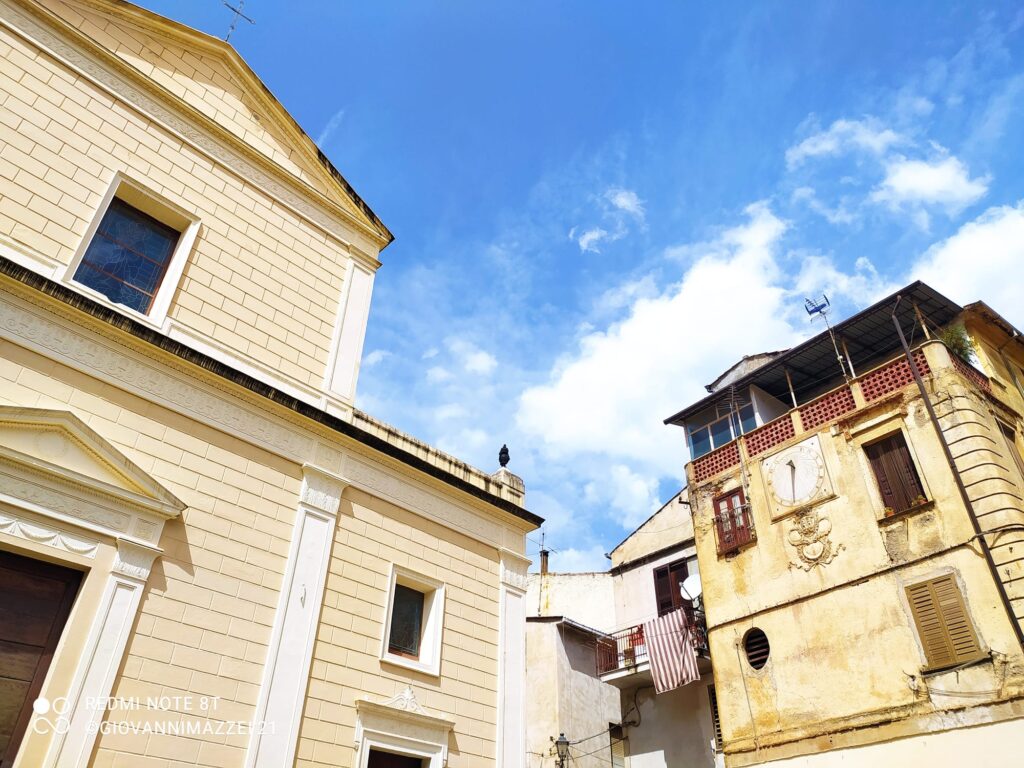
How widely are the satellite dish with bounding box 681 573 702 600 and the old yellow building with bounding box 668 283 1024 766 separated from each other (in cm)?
224

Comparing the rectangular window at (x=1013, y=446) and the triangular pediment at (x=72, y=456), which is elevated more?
the rectangular window at (x=1013, y=446)

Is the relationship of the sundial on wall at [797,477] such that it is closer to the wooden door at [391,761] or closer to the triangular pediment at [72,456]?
the wooden door at [391,761]

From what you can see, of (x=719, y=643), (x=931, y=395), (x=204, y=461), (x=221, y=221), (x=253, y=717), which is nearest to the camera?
(x=253, y=717)

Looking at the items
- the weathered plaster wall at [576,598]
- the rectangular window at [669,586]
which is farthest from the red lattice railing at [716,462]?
the weathered plaster wall at [576,598]

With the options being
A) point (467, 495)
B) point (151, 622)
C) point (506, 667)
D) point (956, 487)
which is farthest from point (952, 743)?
point (151, 622)

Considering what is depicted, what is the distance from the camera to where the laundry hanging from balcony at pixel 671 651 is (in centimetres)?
1906

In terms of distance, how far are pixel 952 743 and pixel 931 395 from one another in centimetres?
689

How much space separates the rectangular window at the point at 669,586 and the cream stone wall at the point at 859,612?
13.8 feet

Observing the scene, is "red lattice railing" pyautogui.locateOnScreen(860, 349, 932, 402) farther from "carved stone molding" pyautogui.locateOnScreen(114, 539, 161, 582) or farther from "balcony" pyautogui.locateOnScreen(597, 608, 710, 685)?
"carved stone molding" pyautogui.locateOnScreen(114, 539, 161, 582)

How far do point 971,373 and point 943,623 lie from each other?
239 inches

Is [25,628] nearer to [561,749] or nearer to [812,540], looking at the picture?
[812,540]

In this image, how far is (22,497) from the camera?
768 cm

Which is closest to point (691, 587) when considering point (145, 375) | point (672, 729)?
point (672, 729)

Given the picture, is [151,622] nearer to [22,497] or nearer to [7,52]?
[22,497]
